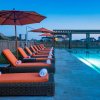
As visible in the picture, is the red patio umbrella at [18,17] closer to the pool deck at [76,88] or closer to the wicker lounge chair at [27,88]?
the pool deck at [76,88]

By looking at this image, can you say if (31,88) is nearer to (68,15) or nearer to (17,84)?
(17,84)

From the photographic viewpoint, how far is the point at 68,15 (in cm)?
3284

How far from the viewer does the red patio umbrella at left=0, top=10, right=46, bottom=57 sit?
8958 mm

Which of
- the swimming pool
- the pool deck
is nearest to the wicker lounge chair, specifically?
the pool deck

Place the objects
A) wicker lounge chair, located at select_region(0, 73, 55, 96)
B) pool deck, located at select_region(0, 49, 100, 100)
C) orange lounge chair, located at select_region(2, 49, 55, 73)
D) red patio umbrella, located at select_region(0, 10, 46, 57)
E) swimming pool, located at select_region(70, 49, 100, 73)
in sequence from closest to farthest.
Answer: wicker lounge chair, located at select_region(0, 73, 55, 96) → pool deck, located at select_region(0, 49, 100, 100) → orange lounge chair, located at select_region(2, 49, 55, 73) → red patio umbrella, located at select_region(0, 10, 46, 57) → swimming pool, located at select_region(70, 49, 100, 73)

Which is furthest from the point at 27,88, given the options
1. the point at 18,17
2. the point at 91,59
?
the point at 91,59

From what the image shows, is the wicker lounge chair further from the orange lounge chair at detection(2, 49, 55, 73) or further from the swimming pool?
the swimming pool

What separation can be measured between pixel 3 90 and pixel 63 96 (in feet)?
3.61

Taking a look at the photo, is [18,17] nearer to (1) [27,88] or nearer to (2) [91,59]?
(1) [27,88]

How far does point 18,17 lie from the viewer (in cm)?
994

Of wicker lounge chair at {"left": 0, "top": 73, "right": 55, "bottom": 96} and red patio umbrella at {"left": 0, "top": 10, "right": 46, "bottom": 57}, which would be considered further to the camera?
red patio umbrella at {"left": 0, "top": 10, "right": 46, "bottom": 57}

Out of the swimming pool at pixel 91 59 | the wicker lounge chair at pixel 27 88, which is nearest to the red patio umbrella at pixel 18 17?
the swimming pool at pixel 91 59

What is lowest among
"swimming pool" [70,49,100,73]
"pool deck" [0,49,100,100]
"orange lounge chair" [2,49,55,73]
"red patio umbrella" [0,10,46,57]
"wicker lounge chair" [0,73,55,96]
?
"swimming pool" [70,49,100,73]

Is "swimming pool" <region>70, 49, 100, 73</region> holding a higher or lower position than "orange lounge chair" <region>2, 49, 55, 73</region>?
lower
